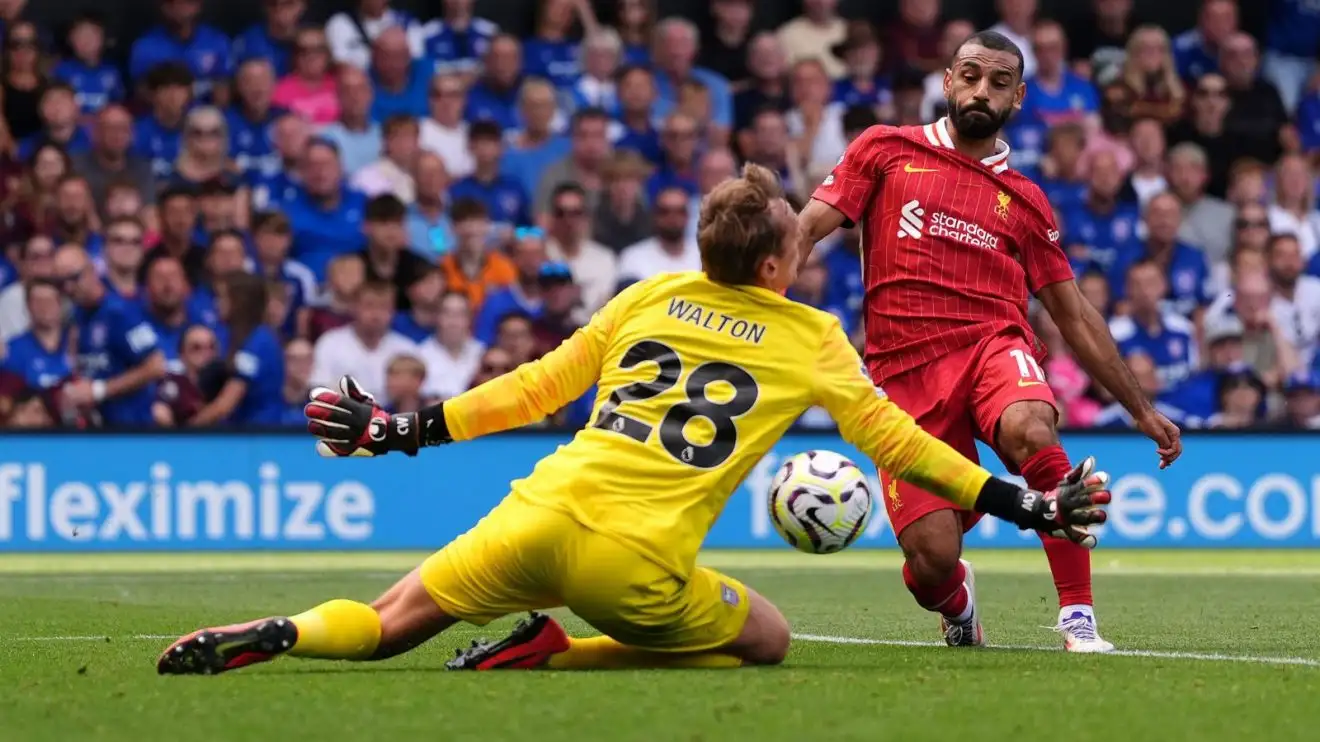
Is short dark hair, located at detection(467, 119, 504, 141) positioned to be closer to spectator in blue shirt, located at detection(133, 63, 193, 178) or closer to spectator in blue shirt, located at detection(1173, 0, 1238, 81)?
spectator in blue shirt, located at detection(133, 63, 193, 178)

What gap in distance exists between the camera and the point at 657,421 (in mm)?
6062

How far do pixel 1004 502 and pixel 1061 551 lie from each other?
1.75 metres

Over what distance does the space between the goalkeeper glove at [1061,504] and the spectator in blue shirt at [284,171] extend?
10681 millimetres

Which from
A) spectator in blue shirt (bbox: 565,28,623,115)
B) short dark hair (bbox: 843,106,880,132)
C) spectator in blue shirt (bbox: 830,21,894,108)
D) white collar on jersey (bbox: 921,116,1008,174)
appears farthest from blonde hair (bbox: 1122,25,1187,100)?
white collar on jersey (bbox: 921,116,1008,174)

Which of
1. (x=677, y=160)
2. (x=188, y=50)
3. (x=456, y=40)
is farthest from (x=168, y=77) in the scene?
(x=677, y=160)

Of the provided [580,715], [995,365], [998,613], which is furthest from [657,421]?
[998,613]

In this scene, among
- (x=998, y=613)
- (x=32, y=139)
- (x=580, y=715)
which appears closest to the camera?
(x=580, y=715)

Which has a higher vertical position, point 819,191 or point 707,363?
point 819,191

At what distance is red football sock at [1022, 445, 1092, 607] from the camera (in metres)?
7.41

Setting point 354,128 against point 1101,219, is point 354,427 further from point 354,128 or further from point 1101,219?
A: point 1101,219

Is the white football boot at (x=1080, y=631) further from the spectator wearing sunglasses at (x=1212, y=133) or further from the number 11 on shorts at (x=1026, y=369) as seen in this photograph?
the spectator wearing sunglasses at (x=1212, y=133)

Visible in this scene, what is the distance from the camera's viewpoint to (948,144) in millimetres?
7977

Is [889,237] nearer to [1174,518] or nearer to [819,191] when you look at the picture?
[819,191]

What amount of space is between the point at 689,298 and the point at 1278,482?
10.1 metres
